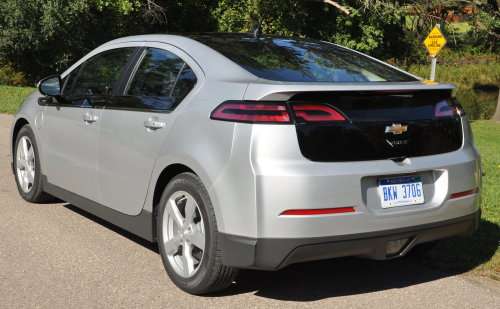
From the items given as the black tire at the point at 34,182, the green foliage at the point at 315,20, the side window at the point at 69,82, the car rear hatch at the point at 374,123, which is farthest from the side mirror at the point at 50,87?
the green foliage at the point at 315,20

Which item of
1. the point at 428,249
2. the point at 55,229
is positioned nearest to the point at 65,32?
the point at 55,229

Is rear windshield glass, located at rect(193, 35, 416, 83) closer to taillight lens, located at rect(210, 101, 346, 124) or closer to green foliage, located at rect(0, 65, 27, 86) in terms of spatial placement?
taillight lens, located at rect(210, 101, 346, 124)

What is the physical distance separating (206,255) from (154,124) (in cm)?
95

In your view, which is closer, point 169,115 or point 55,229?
point 169,115

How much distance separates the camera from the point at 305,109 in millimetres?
3727

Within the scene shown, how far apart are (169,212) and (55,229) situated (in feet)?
5.86

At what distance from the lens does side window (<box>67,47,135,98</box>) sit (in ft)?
16.8

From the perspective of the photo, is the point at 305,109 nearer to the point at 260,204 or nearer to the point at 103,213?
the point at 260,204

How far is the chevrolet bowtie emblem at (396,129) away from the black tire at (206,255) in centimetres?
109

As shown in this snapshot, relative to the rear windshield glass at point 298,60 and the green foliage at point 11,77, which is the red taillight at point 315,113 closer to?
the rear windshield glass at point 298,60

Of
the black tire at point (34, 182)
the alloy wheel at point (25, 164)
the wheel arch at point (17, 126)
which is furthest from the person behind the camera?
the wheel arch at point (17, 126)

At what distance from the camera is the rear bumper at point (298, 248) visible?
3668mm

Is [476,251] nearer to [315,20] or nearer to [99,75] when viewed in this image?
[99,75]

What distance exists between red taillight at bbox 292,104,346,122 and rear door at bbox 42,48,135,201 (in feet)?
5.96
